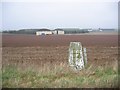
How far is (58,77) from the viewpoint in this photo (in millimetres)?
5180

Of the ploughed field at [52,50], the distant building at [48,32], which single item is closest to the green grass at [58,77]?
the ploughed field at [52,50]

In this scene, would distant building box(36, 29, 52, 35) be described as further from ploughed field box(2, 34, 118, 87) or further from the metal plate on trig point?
the metal plate on trig point

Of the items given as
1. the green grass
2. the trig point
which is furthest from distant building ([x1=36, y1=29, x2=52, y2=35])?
the green grass

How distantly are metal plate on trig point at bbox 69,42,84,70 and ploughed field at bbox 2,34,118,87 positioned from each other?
0.06 m

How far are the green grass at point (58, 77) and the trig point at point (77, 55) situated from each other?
0.29 feet

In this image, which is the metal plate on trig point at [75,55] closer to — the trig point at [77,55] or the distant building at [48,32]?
the trig point at [77,55]

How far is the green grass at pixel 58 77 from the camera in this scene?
516 cm

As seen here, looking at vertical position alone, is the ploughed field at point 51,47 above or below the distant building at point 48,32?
below

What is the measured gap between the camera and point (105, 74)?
5.20 metres

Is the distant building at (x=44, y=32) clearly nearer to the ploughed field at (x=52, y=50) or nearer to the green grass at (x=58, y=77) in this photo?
the ploughed field at (x=52, y=50)

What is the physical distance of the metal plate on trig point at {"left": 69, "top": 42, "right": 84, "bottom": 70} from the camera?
17.0ft

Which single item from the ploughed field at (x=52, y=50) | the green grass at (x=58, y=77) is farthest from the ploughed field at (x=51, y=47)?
the green grass at (x=58, y=77)

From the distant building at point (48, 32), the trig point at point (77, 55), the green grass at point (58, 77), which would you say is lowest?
the green grass at point (58, 77)

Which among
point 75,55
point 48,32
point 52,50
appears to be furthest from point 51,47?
point 75,55
